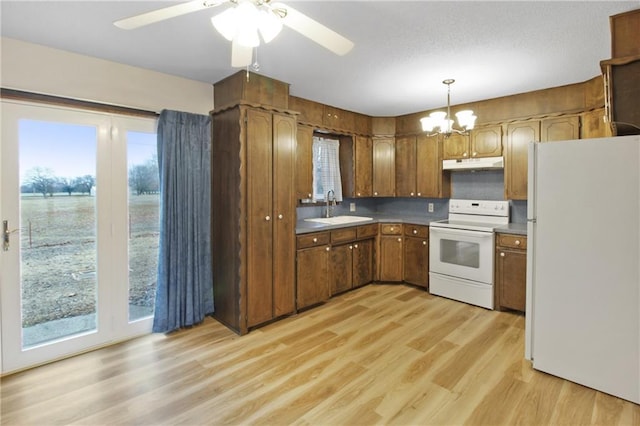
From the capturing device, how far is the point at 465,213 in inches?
175

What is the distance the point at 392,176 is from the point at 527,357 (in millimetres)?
2899

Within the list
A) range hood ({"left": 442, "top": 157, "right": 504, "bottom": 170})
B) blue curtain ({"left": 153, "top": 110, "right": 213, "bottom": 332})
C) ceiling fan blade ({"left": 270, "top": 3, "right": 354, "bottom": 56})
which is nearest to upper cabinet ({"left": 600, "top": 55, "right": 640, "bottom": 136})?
ceiling fan blade ({"left": 270, "top": 3, "right": 354, "bottom": 56})

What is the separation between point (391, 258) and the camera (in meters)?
4.59

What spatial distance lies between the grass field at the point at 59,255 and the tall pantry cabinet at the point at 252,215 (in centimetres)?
82

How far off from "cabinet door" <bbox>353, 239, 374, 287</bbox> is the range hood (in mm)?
1421

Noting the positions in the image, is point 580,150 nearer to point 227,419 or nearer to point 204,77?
point 227,419

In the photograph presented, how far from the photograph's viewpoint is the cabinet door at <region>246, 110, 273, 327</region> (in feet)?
10.1

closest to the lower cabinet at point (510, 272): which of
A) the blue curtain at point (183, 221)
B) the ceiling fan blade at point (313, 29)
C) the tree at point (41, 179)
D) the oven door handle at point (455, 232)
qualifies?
the oven door handle at point (455, 232)

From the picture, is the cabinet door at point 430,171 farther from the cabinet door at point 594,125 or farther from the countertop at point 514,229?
the cabinet door at point 594,125

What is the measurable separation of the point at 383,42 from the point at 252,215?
180cm

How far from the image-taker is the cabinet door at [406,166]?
4.77 m

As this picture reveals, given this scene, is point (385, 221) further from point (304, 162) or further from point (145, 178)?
point (145, 178)

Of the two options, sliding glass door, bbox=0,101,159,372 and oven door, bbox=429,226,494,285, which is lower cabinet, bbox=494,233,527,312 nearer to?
oven door, bbox=429,226,494,285

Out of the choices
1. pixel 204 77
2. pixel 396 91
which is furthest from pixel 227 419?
pixel 396 91
